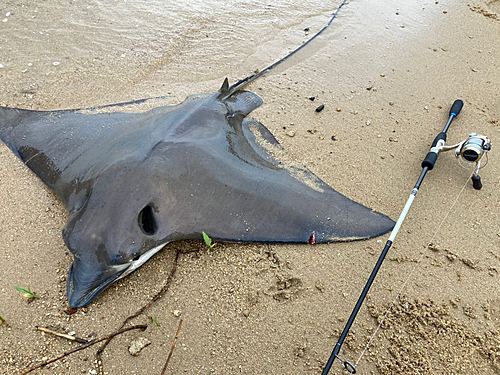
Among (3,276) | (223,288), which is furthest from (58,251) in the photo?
(223,288)

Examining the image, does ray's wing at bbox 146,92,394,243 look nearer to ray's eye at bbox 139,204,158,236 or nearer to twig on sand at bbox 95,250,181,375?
ray's eye at bbox 139,204,158,236

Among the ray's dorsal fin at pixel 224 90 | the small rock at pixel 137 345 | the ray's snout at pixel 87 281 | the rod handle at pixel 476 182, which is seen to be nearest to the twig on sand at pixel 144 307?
the small rock at pixel 137 345

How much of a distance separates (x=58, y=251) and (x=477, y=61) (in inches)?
265

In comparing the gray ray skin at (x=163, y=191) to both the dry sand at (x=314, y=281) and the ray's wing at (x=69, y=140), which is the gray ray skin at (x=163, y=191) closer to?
the ray's wing at (x=69, y=140)

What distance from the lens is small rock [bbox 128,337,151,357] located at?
229 cm

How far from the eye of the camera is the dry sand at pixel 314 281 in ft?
7.50

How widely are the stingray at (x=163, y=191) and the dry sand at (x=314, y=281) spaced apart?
245mm

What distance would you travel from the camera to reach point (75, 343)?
231 centimetres

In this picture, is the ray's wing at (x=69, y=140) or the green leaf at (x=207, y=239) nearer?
the green leaf at (x=207, y=239)

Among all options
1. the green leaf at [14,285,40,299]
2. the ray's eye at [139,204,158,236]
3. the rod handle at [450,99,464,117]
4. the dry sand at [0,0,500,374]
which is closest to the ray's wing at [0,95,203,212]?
the dry sand at [0,0,500,374]

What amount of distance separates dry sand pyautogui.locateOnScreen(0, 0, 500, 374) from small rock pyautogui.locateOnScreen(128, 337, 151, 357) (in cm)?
3

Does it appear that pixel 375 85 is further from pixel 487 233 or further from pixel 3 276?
pixel 3 276

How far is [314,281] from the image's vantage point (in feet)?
8.92

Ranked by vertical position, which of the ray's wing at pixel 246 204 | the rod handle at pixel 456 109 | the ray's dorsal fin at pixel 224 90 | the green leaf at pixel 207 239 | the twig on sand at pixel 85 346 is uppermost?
the rod handle at pixel 456 109
